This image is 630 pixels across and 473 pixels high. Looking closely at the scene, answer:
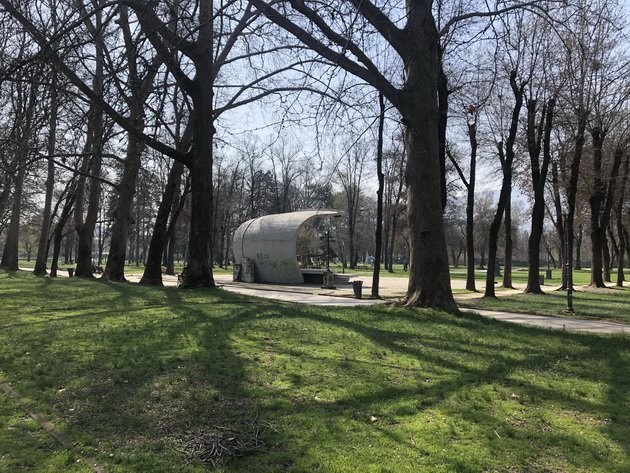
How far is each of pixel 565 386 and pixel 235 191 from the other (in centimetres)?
6253

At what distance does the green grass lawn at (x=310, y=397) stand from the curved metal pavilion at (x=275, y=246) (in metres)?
19.1

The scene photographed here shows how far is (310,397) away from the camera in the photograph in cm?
439

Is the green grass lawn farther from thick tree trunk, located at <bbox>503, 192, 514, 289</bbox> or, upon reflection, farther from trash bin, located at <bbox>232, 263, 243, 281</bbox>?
A: trash bin, located at <bbox>232, 263, 243, 281</bbox>

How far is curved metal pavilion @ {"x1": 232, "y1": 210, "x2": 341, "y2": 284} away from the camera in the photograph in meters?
27.6

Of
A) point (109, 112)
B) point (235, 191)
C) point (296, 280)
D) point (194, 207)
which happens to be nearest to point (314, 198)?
point (235, 191)

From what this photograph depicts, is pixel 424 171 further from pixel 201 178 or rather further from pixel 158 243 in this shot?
pixel 158 243

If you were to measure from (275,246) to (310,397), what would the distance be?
941 inches

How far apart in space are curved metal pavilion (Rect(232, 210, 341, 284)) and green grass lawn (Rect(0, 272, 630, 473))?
19080 mm

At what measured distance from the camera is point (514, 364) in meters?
6.14

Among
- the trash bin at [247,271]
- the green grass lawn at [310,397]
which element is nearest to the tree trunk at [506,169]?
the green grass lawn at [310,397]

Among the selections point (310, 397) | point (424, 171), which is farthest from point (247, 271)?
point (310, 397)

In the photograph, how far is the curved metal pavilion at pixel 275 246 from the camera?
27625 mm

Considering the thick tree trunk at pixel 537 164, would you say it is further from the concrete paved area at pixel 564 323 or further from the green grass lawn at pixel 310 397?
the green grass lawn at pixel 310 397

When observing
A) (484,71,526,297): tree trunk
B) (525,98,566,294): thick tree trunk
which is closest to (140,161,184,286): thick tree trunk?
(484,71,526,297): tree trunk
